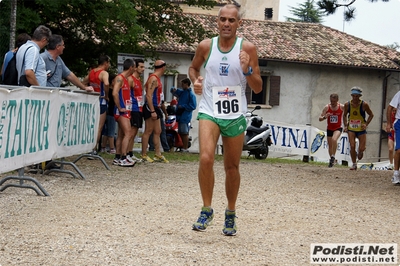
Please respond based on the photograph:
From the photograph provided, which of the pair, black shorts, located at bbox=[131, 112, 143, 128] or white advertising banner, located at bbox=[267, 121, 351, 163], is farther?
white advertising banner, located at bbox=[267, 121, 351, 163]

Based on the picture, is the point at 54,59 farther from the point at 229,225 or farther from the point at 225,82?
the point at 229,225

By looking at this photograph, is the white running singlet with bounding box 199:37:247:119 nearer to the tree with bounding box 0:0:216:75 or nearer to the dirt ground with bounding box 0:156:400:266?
the dirt ground with bounding box 0:156:400:266

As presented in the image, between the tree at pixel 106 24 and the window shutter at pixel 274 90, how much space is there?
21.5 m

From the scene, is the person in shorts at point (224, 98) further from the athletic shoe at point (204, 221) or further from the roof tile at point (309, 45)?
Result: the roof tile at point (309, 45)

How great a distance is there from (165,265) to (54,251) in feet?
3.27

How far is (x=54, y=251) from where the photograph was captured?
6426mm

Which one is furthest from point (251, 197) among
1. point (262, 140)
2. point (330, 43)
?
point (330, 43)

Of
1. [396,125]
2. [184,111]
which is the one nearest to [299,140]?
[184,111]

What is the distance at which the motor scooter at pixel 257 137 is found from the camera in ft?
79.5

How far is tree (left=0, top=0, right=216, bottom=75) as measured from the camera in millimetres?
17562

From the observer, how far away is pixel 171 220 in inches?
330

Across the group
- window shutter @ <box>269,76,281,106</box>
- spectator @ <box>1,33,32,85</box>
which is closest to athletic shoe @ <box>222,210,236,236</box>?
spectator @ <box>1,33,32,85</box>

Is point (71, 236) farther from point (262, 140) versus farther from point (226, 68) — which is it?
point (262, 140)

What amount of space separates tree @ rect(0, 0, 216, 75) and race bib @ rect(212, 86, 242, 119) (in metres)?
9.91
